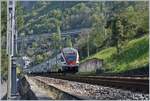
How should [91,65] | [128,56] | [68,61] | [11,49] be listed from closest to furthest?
[11,49] → [68,61] → [128,56] → [91,65]

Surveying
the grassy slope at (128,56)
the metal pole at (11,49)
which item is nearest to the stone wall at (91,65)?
the grassy slope at (128,56)

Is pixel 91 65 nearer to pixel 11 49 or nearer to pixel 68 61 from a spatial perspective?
pixel 68 61

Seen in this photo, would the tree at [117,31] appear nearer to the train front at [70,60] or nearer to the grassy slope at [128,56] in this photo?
the grassy slope at [128,56]

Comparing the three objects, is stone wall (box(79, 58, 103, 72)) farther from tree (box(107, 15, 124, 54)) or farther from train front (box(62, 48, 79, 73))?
train front (box(62, 48, 79, 73))

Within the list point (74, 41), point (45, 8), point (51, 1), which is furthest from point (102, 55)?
point (51, 1)

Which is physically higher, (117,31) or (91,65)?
(117,31)

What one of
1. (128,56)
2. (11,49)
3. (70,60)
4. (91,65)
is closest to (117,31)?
(128,56)

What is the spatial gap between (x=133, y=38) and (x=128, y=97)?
125 ft

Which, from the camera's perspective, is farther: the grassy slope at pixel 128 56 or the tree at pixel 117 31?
the tree at pixel 117 31

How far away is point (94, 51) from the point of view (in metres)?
63.1

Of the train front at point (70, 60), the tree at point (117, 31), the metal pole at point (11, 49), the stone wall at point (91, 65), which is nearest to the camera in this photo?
the metal pole at point (11, 49)

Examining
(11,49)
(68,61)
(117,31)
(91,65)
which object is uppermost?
(117,31)

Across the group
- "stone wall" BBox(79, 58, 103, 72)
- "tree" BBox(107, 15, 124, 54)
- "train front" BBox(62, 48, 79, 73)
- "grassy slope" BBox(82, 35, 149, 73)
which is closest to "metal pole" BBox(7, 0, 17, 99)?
"train front" BBox(62, 48, 79, 73)

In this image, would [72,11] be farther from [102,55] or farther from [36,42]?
[102,55]
